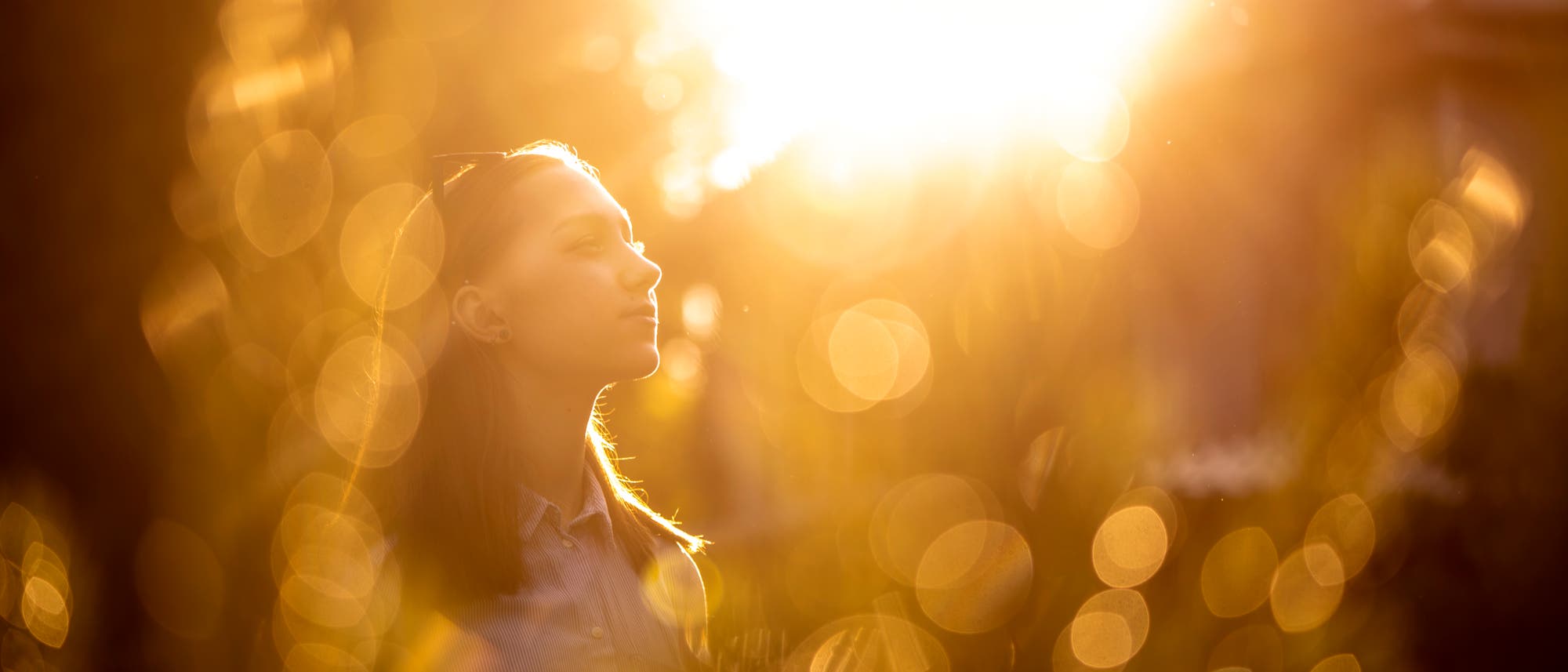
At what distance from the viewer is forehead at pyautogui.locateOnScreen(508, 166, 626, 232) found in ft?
8.07

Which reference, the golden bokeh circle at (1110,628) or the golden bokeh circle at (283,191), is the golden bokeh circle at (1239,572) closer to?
the golden bokeh circle at (1110,628)

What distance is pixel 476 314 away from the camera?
2463 millimetres

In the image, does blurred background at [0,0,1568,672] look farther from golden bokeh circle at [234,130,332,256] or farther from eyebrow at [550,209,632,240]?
eyebrow at [550,209,632,240]

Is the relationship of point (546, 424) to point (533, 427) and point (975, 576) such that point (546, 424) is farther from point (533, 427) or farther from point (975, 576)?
point (975, 576)

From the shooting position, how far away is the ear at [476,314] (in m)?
2.45

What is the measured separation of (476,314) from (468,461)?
338 mm

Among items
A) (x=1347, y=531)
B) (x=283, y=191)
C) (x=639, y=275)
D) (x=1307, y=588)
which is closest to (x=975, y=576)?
(x=1307, y=588)

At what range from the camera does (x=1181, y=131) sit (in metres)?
9.77

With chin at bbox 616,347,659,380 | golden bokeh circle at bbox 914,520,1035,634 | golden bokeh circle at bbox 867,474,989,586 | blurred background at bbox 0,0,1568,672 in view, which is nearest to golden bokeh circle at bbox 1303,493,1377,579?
blurred background at bbox 0,0,1568,672

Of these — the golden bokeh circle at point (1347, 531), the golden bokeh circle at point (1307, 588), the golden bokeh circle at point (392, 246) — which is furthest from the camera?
the golden bokeh circle at point (1347, 531)

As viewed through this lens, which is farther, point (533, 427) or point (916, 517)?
point (916, 517)

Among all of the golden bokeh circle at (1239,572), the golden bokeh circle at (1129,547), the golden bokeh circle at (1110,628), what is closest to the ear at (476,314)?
the golden bokeh circle at (1110,628)

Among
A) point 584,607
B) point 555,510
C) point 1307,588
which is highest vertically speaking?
point 555,510

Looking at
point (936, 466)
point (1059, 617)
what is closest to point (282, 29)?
point (1059, 617)
